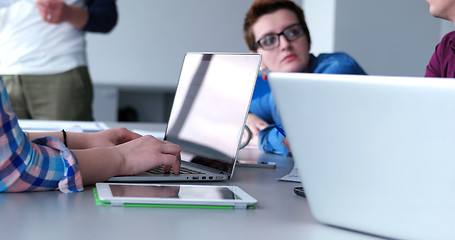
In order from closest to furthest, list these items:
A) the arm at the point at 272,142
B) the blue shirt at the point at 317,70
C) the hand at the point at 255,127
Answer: the arm at the point at 272,142
the hand at the point at 255,127
the blue shirt at the point at 317,70

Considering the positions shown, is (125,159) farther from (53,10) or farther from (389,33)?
(389,33)

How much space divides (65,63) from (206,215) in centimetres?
172

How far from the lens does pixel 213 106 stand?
3.18 ft

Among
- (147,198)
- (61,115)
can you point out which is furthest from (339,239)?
(61,115)

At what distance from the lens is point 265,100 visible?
2002mm

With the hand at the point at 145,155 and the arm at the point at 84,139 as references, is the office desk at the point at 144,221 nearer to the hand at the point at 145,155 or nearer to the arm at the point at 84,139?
the hand at the point at 145,155

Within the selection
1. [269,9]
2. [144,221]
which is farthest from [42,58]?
[144,221]

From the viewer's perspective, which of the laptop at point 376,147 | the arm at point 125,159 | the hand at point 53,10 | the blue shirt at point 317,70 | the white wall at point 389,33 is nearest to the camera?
the laptop at point 376,147

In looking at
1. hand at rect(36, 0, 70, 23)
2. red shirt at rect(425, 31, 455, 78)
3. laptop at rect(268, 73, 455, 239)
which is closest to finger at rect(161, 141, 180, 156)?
laptop at rect(268, 73, 455, 239)

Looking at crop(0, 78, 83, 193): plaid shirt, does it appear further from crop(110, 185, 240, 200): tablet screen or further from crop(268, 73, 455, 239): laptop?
crop(268, 73, 455, 239): laptop

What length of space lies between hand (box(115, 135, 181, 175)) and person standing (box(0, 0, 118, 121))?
1417 millimetres

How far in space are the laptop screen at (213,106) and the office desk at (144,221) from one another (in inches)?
8.4

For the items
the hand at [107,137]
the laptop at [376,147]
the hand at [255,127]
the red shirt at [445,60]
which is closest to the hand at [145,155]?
the hand at [107,137]

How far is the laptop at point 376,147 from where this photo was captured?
43cm
